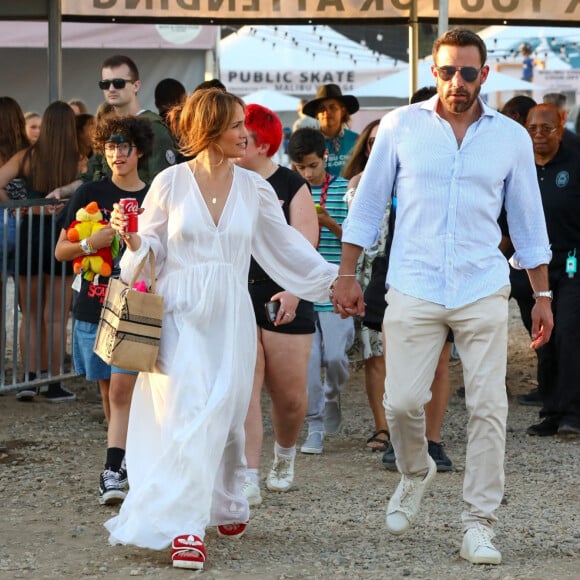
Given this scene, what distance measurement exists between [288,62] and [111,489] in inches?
766

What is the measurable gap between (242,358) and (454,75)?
140 cm

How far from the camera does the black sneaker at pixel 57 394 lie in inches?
383

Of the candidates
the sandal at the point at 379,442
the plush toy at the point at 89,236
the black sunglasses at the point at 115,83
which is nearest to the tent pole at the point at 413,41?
the black sunglasses at the point at 115,83

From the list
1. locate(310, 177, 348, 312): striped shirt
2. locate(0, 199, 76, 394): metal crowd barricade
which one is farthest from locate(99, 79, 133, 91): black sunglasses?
locate(310, 177, 348, 312): striped shirt

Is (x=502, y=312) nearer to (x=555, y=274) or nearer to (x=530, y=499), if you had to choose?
(x=530, y=499)

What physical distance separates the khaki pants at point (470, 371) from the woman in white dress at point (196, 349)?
619 millimetres

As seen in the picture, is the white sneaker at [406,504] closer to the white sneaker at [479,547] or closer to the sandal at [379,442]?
the white sneaker at [479,547]

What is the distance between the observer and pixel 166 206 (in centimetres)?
544

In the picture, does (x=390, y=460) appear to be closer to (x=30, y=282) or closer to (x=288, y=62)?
(x=30, y=282)

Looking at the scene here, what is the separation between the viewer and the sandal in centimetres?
794

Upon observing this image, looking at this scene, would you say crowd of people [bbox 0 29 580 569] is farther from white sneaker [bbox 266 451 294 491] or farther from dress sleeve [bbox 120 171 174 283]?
white sneaker [bbox 266 451 294 491]

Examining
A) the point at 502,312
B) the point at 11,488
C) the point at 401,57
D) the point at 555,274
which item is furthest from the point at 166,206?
the point at 401,57

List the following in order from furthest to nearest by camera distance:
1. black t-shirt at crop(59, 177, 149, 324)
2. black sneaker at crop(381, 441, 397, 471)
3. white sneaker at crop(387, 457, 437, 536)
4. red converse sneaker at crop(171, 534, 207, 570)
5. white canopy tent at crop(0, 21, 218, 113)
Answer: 1. white canopy tent at crop(0, 21, 218, 113)
2. black sneaker at crop(381, 441, 397, 471)
3. black t-shirt at crop(59, 177, 149, 324)
4. white sneaker at crop(387, 457, 437, 536)
5. red converse sneaker at crop(171, 534, 207, 570)

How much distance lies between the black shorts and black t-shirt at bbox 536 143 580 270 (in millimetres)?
2735
